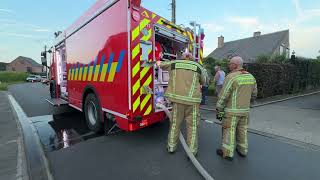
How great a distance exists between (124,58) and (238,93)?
205 centimetres

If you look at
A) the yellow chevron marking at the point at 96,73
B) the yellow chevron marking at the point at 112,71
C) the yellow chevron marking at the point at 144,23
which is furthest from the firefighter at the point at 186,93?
the yellow chevron marking at the point at 96,73

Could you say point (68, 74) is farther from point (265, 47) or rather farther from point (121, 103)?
point (265, 47)

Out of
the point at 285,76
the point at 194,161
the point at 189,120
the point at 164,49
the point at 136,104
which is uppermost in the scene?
the point at 164,49

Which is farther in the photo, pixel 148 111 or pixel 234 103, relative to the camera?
pixel 148 111

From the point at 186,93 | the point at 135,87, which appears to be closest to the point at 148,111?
the point at 135,87

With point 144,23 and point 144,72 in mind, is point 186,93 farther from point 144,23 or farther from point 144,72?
point 144,23

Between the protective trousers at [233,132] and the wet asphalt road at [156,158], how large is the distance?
19cm

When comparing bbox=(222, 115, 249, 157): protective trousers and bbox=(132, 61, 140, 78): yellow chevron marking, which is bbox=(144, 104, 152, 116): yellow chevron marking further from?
bbox=(222, 115, 249, 157): protective trousers

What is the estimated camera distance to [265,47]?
3084cm

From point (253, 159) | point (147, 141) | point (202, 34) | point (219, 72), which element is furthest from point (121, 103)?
point (219, 72)

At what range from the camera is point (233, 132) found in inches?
154

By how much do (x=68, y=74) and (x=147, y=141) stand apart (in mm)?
3786

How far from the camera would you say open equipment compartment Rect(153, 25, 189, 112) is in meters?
4.89

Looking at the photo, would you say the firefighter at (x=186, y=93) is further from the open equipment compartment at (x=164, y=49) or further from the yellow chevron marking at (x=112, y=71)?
the yellow chevron marking at (x=112, y=71)
